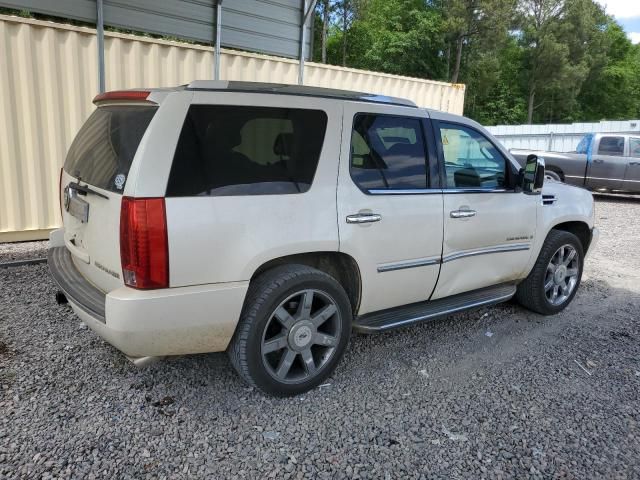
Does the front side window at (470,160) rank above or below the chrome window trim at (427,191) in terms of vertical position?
above

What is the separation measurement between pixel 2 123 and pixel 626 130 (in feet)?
81.1

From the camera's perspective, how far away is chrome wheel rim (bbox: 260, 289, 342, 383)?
3070 millimetres

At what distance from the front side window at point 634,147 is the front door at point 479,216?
37.5 feet

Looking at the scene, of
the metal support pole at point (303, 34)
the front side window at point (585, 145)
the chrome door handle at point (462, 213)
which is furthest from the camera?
the front side window at point (585, 145)

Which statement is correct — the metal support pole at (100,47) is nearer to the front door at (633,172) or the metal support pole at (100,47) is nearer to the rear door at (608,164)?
the rear door at (608,164)

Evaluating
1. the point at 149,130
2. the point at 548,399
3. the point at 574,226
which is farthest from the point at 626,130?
the point at 149,130

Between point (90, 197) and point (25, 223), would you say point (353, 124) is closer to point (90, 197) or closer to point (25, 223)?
point (90, 197)

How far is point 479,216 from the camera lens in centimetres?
394

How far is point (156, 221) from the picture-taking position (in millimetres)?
2561

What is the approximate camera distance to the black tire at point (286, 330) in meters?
2.92

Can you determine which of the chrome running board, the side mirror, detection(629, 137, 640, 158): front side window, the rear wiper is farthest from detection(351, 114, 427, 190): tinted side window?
detection(629, 137, 640, 158): front side window

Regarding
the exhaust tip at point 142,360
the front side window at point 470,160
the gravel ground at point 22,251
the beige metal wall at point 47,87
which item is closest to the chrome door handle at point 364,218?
the front side window at point 470,160

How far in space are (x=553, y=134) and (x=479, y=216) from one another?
20521 mm

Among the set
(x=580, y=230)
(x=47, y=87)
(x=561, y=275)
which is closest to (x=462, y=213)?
(x=561, y=275)
